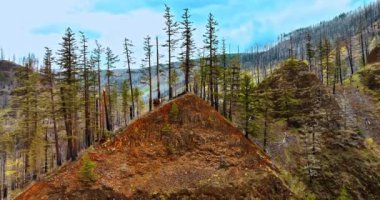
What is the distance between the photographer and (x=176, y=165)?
3591cm

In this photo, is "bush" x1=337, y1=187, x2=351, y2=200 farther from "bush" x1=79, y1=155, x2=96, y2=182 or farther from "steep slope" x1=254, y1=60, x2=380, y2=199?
"bush" x1=79, y1=155, x2=96, y2=182

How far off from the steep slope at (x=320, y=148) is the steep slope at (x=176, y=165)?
5.51 m

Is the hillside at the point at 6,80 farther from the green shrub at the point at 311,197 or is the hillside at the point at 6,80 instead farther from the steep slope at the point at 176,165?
the green shrub at the point at 311,197

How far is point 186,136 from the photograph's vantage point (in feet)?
129

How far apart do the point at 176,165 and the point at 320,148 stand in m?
20.1

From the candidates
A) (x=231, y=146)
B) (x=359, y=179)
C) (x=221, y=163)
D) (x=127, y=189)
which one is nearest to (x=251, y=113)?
(x=231, y=146)

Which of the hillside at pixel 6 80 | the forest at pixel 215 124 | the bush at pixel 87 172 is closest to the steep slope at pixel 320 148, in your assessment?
the forest at pixel 215 124

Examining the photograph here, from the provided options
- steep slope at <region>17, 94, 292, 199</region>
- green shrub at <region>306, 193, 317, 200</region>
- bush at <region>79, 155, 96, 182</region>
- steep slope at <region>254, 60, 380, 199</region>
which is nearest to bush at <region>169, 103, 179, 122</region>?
steep slope at <region>17, 94, 292, 199</region>

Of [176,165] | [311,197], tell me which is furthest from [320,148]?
[176,165]

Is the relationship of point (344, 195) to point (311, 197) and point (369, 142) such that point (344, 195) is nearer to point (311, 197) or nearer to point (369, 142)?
point (311, 197)

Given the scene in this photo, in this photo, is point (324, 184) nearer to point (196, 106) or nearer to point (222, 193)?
point (222, 193)

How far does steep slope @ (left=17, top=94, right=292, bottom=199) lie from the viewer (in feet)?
106

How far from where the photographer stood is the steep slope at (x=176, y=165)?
32.4 metres

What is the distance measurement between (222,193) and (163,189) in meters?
5.64
